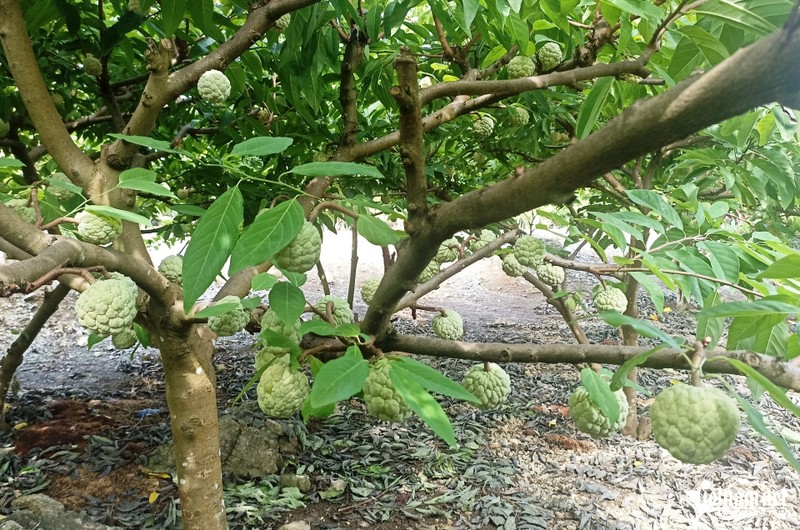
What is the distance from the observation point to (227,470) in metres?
2.83

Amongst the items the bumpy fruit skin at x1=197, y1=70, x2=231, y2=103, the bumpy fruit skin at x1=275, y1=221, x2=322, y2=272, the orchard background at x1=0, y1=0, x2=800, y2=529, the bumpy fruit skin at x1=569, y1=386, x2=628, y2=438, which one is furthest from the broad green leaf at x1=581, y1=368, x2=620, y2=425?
the bumpy fruit skin at x1=197, y1=70, x2=231, y2=103

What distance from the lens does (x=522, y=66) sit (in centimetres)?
203

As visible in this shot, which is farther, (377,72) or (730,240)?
(377,72)

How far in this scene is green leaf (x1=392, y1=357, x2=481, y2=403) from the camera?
797 millimetres

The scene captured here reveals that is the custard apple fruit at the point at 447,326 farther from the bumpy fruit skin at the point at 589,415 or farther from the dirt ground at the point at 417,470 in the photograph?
the dirt ground at the point at 417,470

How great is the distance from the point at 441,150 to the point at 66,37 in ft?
8.00

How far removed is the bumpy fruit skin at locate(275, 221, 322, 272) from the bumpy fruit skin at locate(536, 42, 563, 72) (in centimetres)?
137

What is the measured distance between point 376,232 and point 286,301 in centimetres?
29

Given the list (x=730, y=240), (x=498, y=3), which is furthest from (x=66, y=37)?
(x=730, y=240)

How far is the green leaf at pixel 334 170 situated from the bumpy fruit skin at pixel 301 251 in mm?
226

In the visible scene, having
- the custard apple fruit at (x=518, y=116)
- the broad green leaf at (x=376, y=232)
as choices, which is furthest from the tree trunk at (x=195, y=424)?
the custard apple fruit at (x=518, y=116)

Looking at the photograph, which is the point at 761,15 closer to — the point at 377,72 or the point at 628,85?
the point at 628,85

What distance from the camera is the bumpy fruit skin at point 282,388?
143cm

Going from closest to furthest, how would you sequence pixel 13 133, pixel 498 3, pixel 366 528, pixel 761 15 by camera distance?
pixel 761 15, pixel 498 3, pixel 13 133, pixel 366 528
